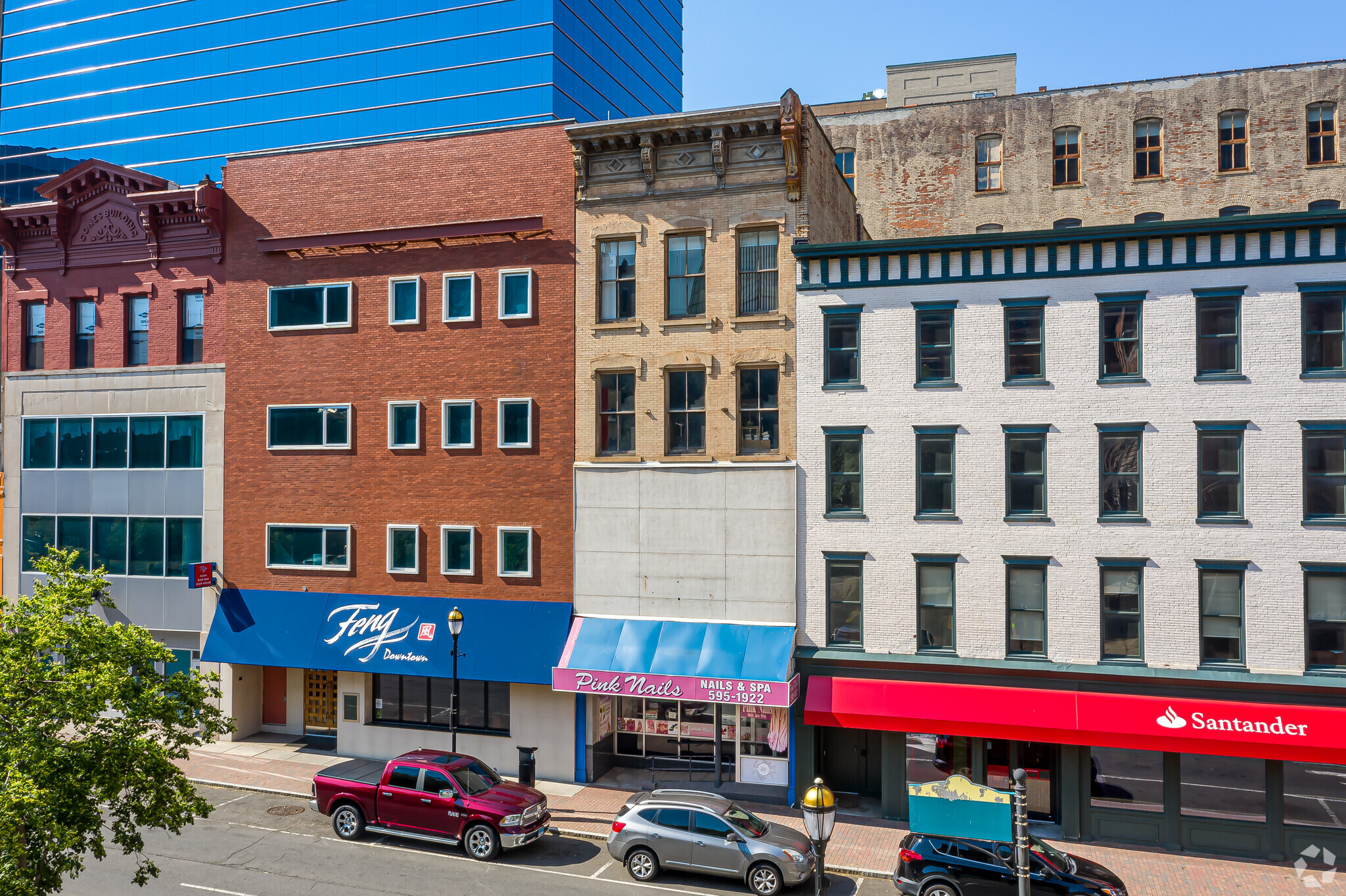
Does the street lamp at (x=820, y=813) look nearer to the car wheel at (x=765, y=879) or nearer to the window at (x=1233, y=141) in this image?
the car wheel at (x=765, y=879)

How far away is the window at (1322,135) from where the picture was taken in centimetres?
3150

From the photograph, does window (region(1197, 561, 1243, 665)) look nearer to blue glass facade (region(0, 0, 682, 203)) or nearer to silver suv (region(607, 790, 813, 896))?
silver suv (region(607, 790, 813, 896))

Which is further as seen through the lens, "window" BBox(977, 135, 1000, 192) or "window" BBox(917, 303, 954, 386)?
"window" BBox(977, 135, 1000, 192)

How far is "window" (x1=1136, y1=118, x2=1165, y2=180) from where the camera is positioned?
33156 millimetres

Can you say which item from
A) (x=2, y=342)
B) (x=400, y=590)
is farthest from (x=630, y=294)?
(x=2, y=342)

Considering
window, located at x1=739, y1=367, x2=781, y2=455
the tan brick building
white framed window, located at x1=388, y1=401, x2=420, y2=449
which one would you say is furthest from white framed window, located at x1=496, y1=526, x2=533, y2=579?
the tan brick building

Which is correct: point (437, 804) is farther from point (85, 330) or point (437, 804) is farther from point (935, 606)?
point (85, 330)

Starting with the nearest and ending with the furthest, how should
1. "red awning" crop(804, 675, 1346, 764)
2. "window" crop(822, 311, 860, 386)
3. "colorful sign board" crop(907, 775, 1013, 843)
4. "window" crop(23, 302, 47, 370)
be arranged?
"colorful sign board" crop(907, 775, 1013, 843)
"red awning" crop(804, 675, 1346, 764)
"window" crop(822, 311, 860, 386)
"window" crop(23, 302, 47, 370)

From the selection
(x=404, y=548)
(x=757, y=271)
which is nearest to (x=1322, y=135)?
(x=757, y=271)

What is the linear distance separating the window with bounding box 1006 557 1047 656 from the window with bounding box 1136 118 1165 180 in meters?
19.7

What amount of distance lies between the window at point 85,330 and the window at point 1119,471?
3120 centimetres

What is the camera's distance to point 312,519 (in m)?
27.5

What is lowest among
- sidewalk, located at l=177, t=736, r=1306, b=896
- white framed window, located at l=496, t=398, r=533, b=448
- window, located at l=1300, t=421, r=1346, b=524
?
sidewalk, located at l=177, t=736, r=1306, b=896

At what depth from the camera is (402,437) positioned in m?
26.8
